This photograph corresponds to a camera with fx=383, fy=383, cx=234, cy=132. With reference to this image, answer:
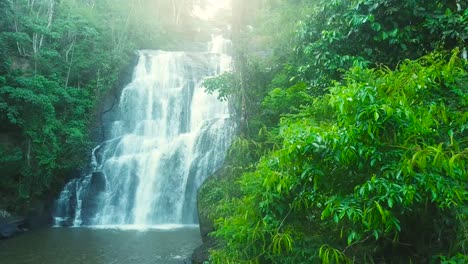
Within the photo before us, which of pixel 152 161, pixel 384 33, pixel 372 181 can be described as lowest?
pixel 372 181

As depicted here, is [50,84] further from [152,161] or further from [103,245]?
[103,245]

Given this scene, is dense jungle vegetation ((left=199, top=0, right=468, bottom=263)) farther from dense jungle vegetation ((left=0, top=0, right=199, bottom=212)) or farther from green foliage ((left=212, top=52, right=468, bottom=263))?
dense jungle vegetation ((left=0, top=0, right=199, bottom=212))

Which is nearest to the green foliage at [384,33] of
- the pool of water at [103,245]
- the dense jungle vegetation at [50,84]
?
the pool of water at [103,245]

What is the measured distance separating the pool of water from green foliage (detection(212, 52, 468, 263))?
22.2 feet

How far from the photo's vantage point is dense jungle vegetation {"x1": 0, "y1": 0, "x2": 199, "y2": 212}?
1544 cm

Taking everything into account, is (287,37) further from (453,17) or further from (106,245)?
(106,245)

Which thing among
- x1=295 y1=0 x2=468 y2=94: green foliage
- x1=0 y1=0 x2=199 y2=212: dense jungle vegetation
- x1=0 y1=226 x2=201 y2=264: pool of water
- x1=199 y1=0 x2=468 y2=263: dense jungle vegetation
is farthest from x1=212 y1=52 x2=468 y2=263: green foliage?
x1=0 y1=0 x2=199 y2=212: dense jungle vegetation

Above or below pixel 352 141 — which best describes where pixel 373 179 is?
below

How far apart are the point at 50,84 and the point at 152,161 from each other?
18.2 feet

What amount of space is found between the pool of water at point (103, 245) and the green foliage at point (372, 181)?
676 centimetres

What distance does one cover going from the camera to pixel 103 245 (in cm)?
1178

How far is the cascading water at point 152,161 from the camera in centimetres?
1623

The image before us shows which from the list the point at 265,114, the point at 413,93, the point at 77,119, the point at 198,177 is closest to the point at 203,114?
Answer: the point at 198,177

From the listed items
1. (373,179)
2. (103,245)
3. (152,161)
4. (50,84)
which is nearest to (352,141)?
(373,179)
